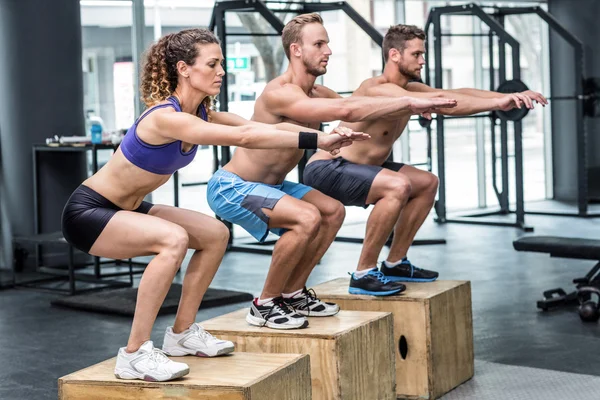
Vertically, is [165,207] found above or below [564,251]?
above

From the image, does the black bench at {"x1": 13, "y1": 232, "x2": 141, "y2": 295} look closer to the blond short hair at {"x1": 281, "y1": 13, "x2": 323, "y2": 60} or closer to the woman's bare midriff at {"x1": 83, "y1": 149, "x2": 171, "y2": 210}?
the blond short hair at {"x1": 281, "y1": 13, "x2": 323, "y2": 60}

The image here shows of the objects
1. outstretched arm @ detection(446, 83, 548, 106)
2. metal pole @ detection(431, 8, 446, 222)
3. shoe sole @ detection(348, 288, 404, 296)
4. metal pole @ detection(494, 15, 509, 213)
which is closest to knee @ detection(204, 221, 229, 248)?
shoe sole @ detection(348, 288, 404, 296)

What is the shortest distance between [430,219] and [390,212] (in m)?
6.25

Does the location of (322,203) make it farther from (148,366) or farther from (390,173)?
(148,366)

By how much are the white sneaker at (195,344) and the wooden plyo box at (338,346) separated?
0.33 m

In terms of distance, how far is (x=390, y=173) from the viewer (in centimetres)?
423

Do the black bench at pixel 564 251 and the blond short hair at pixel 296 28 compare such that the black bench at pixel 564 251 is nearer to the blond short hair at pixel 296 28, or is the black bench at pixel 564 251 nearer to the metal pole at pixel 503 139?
the blond short hair at pixel 296 28

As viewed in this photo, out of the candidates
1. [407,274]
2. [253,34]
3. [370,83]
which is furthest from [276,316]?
[253,34]

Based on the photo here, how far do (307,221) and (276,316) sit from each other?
1.23 ft

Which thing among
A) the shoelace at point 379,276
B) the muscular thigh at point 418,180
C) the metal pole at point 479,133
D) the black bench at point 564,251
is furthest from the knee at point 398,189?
the metal pole at point 479,133

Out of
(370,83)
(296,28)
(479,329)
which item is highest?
(296,28)

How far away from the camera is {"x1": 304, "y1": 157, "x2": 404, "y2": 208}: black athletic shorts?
4234 millimetres

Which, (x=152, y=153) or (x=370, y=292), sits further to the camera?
(x=370, y=292)

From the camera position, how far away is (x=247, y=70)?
9.36m
